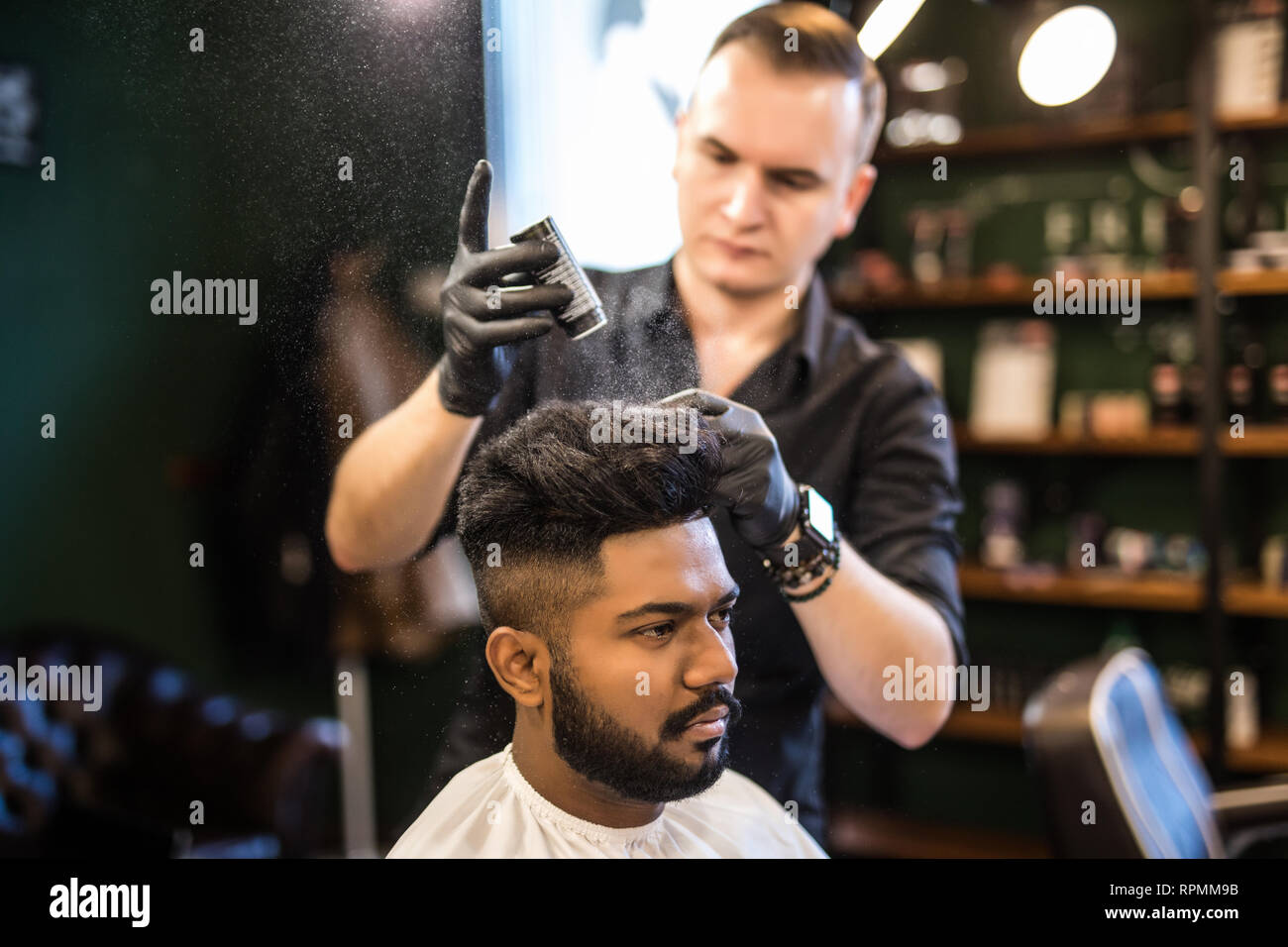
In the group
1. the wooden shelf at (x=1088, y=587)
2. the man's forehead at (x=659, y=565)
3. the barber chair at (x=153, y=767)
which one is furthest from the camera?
the wooden shelf at (x=1088, y=587)

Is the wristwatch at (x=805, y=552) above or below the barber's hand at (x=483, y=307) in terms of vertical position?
below

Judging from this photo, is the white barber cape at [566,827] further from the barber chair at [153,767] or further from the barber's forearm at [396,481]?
the barber's forearm at [396,481]

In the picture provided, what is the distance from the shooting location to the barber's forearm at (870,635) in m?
1.32

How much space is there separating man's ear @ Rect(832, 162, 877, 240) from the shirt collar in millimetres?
83

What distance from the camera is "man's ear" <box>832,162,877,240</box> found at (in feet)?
4.58

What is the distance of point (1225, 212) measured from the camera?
104 inches

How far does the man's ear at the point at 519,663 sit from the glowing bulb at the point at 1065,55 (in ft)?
4.47

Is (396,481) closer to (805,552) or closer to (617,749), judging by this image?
(617,749)

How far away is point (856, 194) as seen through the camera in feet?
4.62

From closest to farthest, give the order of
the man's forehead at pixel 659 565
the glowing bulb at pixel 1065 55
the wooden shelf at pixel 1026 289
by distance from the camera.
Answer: the man's forehead at pixel 659 565, the glowing bulb at pixel 1065 55, the wooden shelf at pixel 1026 289

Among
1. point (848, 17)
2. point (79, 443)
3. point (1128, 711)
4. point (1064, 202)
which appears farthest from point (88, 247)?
point (1064, 202)

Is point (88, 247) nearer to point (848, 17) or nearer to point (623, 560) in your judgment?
point (623, 560)

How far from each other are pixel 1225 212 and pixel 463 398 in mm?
2413

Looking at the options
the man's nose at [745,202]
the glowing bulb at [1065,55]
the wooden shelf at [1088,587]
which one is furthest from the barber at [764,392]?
the wooden shelf at [1088,587]
